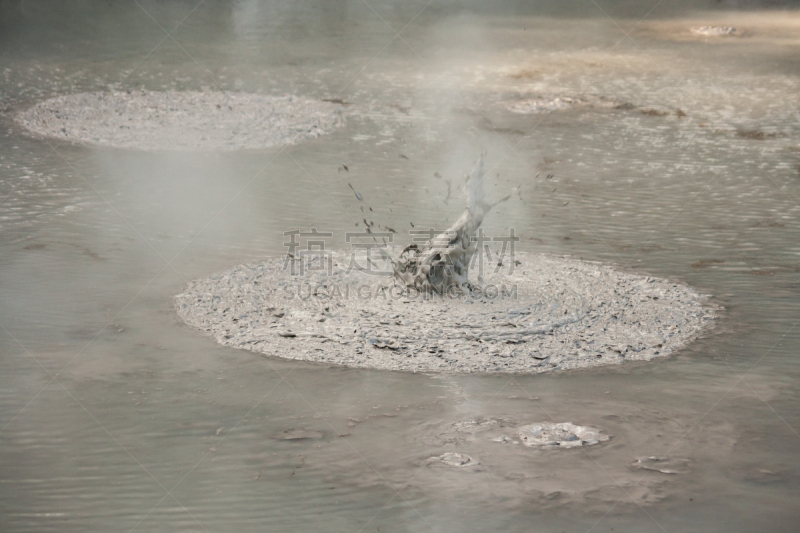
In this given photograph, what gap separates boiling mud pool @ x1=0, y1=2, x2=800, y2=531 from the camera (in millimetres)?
3348

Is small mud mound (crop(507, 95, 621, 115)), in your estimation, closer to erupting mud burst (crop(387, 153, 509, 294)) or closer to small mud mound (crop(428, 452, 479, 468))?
erupting mud burst (crop(387, 153, 509, 294))

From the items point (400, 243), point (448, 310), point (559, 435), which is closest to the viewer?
point (559, 435)

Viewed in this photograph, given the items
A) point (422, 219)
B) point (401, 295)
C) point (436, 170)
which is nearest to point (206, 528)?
point (401, 295)

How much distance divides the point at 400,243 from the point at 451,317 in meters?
1.56

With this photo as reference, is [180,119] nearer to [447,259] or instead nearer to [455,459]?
[447,259]

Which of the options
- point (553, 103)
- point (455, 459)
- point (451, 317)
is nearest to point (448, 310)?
point (451, 317)

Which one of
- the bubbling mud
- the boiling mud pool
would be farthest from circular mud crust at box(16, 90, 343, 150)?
the bubbling mud

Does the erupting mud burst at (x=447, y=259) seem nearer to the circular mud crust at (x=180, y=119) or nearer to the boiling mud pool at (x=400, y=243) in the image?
the boiling mud pool at (x=400, y=243)

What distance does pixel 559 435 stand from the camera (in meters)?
3.81

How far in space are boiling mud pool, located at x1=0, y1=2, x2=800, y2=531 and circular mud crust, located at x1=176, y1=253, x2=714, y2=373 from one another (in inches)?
5.8

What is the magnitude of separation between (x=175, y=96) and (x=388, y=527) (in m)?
8.96

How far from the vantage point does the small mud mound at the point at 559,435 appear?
3.74 metres

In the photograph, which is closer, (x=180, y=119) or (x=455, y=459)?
(x=455, y=459)

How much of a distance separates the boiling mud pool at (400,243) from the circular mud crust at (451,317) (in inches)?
5.8
